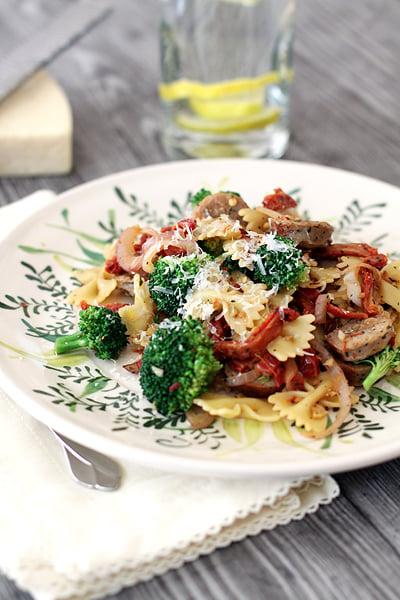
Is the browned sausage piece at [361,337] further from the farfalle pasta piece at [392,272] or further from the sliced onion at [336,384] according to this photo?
the farfalle pasta piece at [392,272]

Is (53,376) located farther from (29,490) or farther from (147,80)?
(147,80)

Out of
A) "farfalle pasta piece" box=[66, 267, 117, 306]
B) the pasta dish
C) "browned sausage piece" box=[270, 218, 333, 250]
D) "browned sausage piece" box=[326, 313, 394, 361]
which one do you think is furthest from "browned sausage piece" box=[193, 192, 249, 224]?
"browned sausage piece" box=[326, 313, 394, 361]

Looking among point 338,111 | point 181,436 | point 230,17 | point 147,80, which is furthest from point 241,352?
point 147,80

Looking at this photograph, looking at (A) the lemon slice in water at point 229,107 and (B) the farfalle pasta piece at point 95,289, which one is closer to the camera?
(B) the farfalle pasta piece at point 95,289

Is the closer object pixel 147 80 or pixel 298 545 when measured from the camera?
pixel 298 545

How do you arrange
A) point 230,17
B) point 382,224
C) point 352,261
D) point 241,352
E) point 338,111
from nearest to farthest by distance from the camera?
point 241,352 → point 352,261 → point 382,224 → point 230,17 → point 338,111

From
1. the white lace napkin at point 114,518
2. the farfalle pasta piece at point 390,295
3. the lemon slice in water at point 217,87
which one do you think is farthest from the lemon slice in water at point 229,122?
the white lace napkin at point 114,518

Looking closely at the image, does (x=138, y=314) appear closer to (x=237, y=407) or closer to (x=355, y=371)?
(x=237, y=407)

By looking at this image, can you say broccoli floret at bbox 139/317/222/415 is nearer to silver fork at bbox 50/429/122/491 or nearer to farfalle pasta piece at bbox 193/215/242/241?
silver fork at bbox 50/429/122/491
